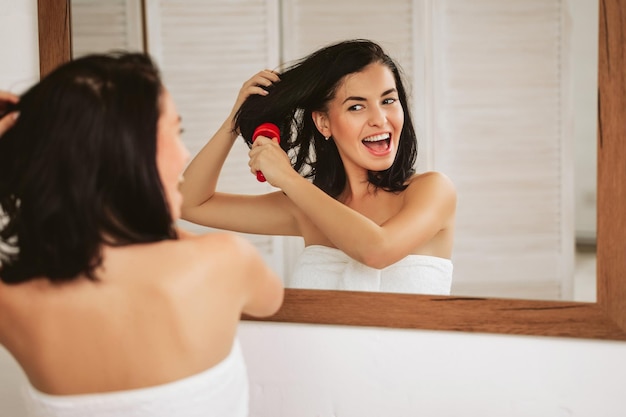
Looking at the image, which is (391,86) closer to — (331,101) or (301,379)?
(331,101)

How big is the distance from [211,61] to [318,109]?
23cm

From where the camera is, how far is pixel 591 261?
3.58 feet

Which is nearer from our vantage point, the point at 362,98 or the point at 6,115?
the point at 6,115

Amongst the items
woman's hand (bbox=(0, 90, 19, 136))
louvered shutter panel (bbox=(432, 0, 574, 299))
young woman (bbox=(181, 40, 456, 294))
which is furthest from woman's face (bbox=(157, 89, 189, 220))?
louvered shutter panel (bbox=(432, 0, 574, 299))

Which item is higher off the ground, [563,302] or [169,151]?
[169,151]

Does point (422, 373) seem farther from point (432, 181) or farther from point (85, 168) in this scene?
point (85, 168)

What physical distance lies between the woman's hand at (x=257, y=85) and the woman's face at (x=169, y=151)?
40cm

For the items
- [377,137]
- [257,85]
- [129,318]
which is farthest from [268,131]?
[129,318]

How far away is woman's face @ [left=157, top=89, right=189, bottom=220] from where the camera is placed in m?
0.81

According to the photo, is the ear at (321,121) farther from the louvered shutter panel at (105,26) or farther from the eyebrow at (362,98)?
the louvered shutter panel at (105,26)

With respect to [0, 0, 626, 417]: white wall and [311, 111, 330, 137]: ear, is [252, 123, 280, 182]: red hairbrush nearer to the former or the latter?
[311, 111, 330, 137]: ear

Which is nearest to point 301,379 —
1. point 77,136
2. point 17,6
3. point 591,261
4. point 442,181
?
point 442,181

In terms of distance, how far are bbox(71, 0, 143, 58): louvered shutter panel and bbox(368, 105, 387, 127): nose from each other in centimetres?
45

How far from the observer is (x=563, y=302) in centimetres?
112
